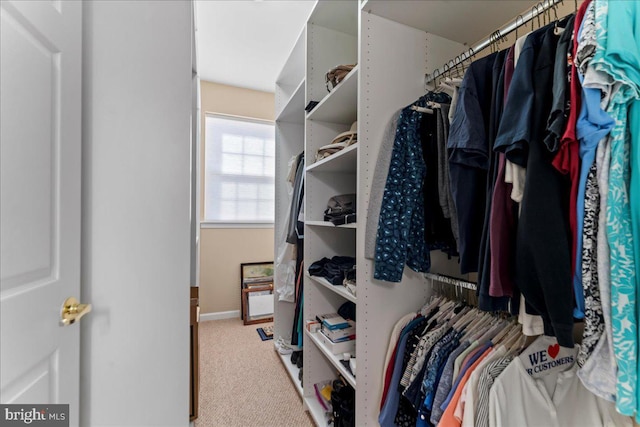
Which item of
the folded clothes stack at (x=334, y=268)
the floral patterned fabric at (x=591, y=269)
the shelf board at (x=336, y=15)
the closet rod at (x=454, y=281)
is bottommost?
the folded clothes stack at (x=334, y=268)

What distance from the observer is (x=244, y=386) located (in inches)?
75.6

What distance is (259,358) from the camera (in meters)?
2.31

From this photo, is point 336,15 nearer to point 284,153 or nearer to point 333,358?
point 284,153

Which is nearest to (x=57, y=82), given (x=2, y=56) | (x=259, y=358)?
(x=2, y=56)

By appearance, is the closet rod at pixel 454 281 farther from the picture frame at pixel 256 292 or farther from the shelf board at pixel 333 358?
the picture frame at pixel 256 292

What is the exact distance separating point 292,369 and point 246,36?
2715 mm

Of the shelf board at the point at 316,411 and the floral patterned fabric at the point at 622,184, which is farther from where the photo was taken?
the shelf board at the point at 316,411

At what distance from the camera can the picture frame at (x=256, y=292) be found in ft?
10.1

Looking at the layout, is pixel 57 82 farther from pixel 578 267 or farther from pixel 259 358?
pixel 259 358

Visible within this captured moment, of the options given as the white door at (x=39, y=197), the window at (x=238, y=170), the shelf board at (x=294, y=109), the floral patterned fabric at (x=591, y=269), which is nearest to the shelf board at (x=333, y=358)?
the floral patterned fabric at (x=591, y=269)

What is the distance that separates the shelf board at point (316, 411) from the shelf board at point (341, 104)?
1.76 metres

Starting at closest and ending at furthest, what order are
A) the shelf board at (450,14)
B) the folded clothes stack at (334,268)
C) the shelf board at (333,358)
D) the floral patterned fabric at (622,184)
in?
the floral patterned fabric at (622,184) < the shelf board at (450,14) < the shelf board at (333,358) < the folded clothes stack at (334,268)

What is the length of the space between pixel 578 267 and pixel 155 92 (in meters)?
1.43

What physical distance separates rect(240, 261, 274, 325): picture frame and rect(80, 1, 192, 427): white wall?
2.02 m
